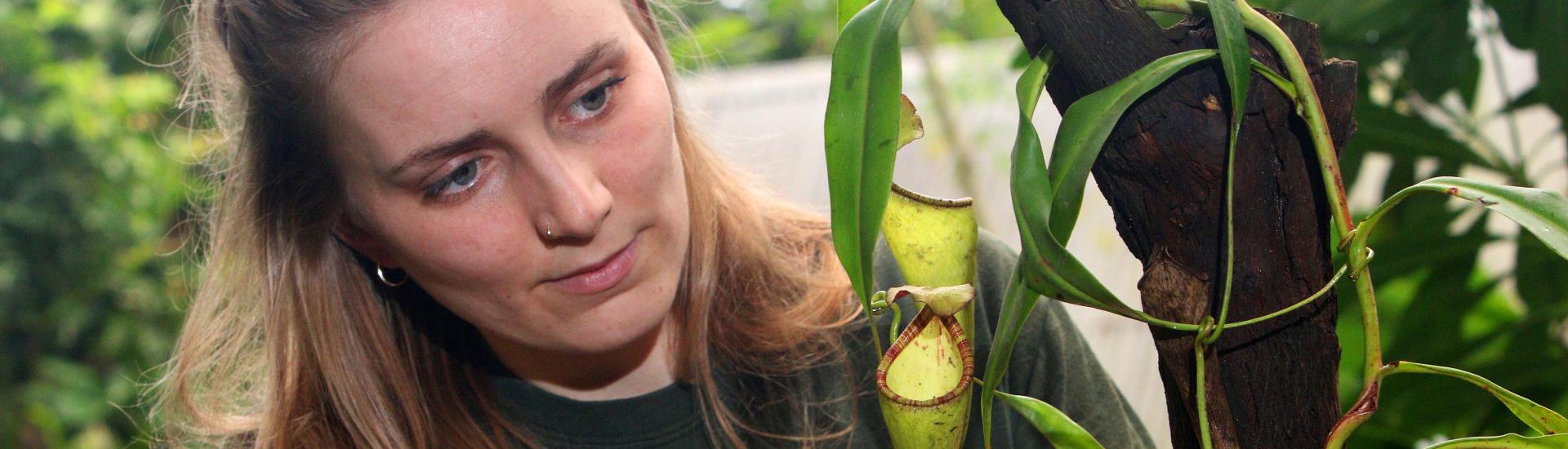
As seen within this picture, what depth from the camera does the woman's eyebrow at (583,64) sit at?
640mm

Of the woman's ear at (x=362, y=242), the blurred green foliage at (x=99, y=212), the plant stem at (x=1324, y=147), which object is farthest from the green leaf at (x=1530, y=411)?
the blurred green foliage at (x=99, y=212)

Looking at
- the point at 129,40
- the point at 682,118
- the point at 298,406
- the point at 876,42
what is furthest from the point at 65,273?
the point at 876,42

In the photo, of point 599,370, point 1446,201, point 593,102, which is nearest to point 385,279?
point 599,370

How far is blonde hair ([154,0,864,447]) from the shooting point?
0.82m

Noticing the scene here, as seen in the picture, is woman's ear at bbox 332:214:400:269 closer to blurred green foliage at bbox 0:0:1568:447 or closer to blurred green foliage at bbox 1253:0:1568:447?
blurred green foliage at bbox 0:0:1568:447

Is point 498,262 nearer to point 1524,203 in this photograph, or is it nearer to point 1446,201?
point 1524,203

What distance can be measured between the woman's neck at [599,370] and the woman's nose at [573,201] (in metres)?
0.24

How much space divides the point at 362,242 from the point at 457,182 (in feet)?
0.57

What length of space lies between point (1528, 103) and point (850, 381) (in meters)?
0.66

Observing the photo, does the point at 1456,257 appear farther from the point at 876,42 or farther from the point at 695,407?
the point at 876,42

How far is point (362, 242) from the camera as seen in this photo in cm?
82

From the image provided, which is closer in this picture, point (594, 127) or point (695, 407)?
point (594, 127)

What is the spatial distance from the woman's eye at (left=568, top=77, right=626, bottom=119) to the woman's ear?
21cm

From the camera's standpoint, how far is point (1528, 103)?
1005mm
